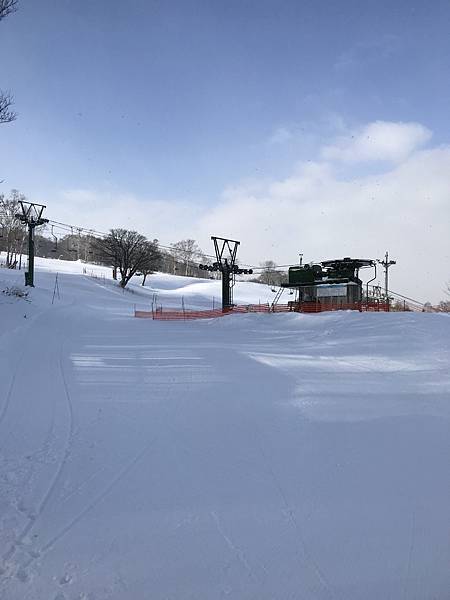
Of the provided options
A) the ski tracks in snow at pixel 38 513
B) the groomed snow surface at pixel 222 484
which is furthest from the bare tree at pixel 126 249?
the ski tracks in snow at pixel 38 513

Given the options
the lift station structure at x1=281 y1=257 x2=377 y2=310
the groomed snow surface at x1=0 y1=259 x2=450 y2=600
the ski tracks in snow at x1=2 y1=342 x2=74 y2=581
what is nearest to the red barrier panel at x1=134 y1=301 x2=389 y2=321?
the lift station structure at x1=281 y1=257 x2=377 y2=310

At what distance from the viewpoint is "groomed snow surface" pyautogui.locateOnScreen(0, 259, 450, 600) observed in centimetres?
264

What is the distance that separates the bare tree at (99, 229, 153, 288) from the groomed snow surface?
52.3m

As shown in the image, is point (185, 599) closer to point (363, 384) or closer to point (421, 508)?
point (421, 508)

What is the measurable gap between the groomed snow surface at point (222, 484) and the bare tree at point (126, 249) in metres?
52.3

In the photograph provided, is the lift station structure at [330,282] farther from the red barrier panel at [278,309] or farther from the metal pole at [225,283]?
the metal pole at [225,283]

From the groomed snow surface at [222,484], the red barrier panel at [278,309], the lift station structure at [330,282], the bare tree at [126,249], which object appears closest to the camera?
the groomed snow surface at [222,484]

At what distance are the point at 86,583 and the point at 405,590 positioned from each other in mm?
2218

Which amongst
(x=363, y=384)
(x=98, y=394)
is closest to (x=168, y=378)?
(x=98, y=394)

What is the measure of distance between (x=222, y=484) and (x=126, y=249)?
194 ft

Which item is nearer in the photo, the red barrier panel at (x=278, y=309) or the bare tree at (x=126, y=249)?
the red barrier panel at (x=278, y=309)

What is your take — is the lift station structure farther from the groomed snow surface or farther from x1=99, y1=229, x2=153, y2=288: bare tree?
x1=99, y1=229, x2=153, y2=288: bare tree

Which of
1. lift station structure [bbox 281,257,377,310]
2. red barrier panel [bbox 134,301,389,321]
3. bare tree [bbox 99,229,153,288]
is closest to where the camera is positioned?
red barrier panel [bbox 134,301,389,321]

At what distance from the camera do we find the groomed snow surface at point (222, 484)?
2645 mm
